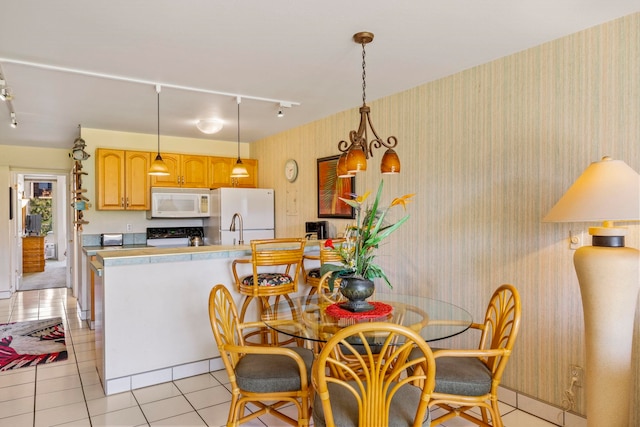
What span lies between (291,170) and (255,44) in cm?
264

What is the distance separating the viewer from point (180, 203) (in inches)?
215

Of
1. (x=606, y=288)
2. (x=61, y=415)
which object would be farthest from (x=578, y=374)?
(x=61, y=415)

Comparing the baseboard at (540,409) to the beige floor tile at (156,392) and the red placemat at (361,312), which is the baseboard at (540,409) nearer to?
the red placemat at (361,312)

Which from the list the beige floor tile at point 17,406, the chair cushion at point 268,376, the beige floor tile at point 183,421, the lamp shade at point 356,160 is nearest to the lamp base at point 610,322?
the lamp shade at point 356,160

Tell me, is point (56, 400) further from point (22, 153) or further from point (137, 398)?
point (22, 153)

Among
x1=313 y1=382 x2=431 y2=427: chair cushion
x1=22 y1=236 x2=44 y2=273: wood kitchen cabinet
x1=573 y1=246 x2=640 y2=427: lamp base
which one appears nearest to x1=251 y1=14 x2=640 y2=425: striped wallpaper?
x1=573 y1=246 x2=640 y2=427: lamp base

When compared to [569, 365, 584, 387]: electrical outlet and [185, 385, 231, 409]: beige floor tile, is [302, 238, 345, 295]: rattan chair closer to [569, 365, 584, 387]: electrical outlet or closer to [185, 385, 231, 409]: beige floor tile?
[185, 385, 231, 409]: beige floor tile

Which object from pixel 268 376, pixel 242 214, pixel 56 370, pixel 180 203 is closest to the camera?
pixel 268 376

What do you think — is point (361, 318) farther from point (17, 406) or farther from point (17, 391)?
point (17, 391)

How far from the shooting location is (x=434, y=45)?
2637mm

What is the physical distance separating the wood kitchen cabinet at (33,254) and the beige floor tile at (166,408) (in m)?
8.37

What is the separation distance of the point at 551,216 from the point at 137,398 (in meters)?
2.92

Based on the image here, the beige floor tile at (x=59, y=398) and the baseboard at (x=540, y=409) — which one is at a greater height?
the baseboard at (x=540, y=409)

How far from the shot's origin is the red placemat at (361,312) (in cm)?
215
